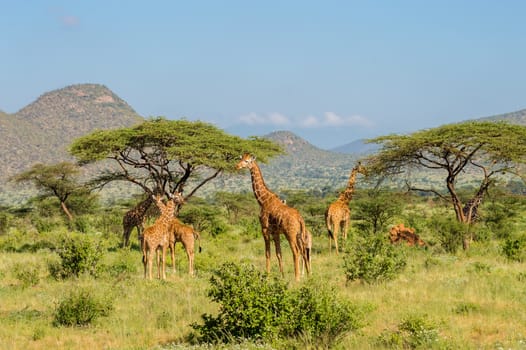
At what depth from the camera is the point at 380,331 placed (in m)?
8.21

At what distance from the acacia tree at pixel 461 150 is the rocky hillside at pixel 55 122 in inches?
3795

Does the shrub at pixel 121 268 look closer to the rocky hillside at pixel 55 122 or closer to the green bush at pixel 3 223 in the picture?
the green bush at pixel 3 223

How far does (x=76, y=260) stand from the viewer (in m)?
14.5

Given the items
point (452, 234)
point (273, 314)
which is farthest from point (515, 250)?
point (273, 314)

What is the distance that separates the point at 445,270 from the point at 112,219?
22146 mm

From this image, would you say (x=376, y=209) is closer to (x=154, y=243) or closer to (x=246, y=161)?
(x=246, y=161)

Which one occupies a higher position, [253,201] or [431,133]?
[431,133]

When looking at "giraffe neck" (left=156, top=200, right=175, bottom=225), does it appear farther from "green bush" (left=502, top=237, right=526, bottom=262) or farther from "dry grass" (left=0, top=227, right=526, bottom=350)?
"green bush" (left=502, top=237, right=526, bottom=262)

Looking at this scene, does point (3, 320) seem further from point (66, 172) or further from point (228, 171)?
point (66, 172)

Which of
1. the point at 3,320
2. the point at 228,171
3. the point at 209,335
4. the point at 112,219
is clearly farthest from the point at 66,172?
the point at 209,335

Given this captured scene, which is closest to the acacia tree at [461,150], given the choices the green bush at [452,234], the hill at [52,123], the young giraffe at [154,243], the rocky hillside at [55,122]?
the green bush at [452,234]

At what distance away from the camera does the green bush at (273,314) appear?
25.2ft

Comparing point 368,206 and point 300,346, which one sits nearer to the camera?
point 300,346

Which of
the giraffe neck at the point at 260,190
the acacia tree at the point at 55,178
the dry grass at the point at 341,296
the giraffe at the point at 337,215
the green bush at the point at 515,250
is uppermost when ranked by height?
the acacia tree at the point at 55,178
